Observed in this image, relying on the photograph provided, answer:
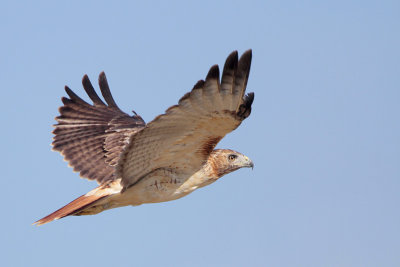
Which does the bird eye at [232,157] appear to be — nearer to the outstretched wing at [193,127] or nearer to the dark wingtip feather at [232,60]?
the outstretched wing at [193,127]

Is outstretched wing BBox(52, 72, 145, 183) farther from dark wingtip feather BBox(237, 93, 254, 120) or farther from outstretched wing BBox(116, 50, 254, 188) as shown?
dark wingtip feather BBox(237, 93, 254, 120)

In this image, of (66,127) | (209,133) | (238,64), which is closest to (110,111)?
(66,127)

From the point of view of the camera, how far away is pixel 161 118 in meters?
7.89

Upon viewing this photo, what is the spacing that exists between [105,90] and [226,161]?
10.6 feet

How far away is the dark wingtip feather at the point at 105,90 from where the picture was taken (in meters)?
11.8

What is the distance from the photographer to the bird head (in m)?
9.42

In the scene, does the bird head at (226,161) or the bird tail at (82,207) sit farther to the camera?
the bird head at (226,161)

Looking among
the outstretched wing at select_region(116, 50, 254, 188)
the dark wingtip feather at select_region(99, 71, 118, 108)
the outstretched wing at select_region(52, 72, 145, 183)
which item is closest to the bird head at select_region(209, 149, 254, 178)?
the outstretched wing at select_region(116, 50, 254, 188)

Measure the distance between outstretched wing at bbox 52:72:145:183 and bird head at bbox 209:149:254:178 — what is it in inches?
64.1

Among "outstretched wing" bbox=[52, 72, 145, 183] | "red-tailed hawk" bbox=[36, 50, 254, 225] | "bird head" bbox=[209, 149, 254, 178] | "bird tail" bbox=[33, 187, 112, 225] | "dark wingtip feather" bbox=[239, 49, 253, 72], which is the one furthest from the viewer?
"outstretched wing" bbox=[52, 72, 145, 183]

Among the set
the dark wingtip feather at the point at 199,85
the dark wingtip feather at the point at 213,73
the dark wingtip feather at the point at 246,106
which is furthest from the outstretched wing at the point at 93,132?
the dark wingtip feather at the point at 213,73

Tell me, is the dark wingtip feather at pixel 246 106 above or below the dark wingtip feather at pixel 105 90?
below

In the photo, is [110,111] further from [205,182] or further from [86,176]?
[205,182]

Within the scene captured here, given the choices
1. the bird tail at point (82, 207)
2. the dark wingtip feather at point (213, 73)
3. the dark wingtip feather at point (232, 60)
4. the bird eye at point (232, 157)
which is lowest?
the bird tail at point (82, 207)
